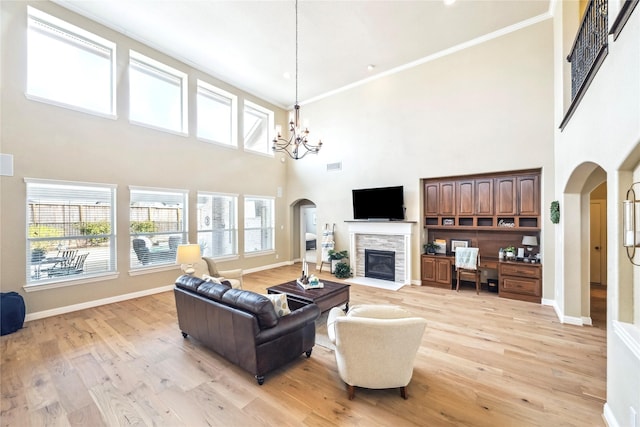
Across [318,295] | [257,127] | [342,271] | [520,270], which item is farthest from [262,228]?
[520,270]

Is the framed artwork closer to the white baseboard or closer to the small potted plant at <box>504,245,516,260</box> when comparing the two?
the small potted plant at <box>504,245,516,260</box>

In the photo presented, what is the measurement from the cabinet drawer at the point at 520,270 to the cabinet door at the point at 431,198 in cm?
170

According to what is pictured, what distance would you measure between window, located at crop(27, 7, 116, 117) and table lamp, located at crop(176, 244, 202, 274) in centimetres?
307

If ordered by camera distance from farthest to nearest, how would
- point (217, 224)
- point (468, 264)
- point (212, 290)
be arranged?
1. point (217, 224)
2. point (468, 264)
3. point (212, 290)

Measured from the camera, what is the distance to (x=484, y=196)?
17.9ft

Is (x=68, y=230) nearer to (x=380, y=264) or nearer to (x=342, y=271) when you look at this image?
(x=342, y=271)

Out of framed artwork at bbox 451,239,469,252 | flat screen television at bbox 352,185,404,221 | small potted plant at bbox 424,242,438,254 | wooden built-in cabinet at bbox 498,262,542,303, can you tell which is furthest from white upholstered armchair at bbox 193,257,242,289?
wooden built-in cabinet at bbox 498,262,542,303

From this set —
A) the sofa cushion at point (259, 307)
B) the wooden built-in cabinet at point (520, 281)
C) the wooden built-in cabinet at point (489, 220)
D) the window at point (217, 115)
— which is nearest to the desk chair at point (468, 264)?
the wooden built-in cabinet at point (489, 220)

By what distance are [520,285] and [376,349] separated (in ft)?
14.2

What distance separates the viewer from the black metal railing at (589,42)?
2.40 m

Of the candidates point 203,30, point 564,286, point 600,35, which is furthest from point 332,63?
point 564,286

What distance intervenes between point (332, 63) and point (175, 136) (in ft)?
13.1

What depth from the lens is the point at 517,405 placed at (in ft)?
7.28

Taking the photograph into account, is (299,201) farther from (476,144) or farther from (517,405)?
(517,405)
